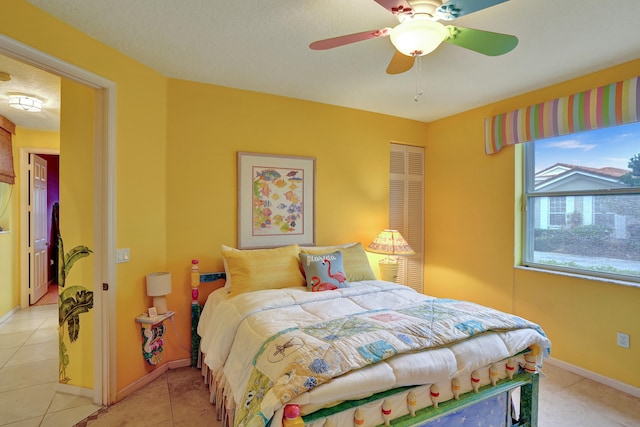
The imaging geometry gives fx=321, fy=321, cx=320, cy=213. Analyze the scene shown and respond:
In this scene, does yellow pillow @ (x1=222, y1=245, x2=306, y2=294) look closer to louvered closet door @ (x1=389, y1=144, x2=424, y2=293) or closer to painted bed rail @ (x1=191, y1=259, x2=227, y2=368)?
painted bed rail @ (x1=191, y1=259, x2=227, y2=368)

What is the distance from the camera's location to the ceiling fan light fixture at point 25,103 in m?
3.17

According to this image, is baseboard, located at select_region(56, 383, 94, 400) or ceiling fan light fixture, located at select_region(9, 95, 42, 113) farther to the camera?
ceiling fan light fixture, located at select_region(9, 95, 42, 113)

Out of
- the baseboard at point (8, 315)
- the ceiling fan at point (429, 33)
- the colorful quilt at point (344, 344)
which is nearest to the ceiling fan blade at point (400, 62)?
the ceiling fan at point (429, 33)

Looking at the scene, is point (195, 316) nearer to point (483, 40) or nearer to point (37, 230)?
point (483, 40)

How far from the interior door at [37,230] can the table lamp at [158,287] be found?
10.8ft

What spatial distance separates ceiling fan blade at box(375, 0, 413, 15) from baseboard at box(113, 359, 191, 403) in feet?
9.76

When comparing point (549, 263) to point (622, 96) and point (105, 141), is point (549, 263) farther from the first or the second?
point (105, 141)

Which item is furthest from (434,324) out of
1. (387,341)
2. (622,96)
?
(622,96)

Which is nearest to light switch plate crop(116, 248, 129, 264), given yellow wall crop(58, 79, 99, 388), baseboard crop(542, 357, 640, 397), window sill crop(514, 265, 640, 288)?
yellow wall crop(58, 79, 99, 388)

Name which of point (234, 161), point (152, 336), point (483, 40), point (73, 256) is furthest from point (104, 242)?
point (483, 40)

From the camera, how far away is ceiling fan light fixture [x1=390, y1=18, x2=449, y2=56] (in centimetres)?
152

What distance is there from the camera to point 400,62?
6.35 feet

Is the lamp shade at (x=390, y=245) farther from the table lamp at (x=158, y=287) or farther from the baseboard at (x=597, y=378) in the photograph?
the table lamp at (x=158, y=287)

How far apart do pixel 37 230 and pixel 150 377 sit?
368 centimetres
